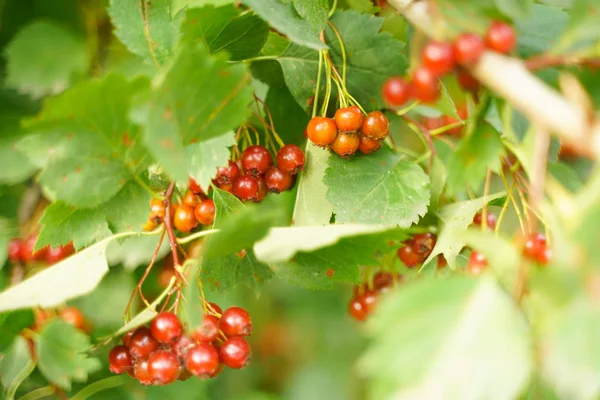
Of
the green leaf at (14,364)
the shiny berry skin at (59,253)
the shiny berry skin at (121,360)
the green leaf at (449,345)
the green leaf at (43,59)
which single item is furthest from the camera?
the green leaf at (43,59)

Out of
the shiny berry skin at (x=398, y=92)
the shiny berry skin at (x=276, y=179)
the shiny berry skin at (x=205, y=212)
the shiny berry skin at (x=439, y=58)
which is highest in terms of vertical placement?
the shiny berry skin at (x=439, y=58)

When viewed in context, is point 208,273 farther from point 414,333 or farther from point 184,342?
point 414,333

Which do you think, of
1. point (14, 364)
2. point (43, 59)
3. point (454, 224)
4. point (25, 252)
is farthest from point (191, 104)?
point (43, 59)

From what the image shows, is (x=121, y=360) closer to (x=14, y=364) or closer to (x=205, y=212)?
(x=205, y=212)

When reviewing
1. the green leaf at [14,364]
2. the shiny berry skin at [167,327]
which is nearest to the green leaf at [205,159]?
the shiny berry skin at [167,327]

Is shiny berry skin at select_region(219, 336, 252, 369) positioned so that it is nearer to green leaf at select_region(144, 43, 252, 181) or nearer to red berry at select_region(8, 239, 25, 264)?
green leaf at select_region(144, 43, 252, 181)

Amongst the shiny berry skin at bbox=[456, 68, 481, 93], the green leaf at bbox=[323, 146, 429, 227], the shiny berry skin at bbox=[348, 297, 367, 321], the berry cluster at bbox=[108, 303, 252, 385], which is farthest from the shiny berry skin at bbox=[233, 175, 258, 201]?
the shiny berry skin at bbox=[456, 68, 481, 93]

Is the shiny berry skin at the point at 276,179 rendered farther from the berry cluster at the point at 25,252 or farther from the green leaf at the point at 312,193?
the berry cluster at the point at 25,252
